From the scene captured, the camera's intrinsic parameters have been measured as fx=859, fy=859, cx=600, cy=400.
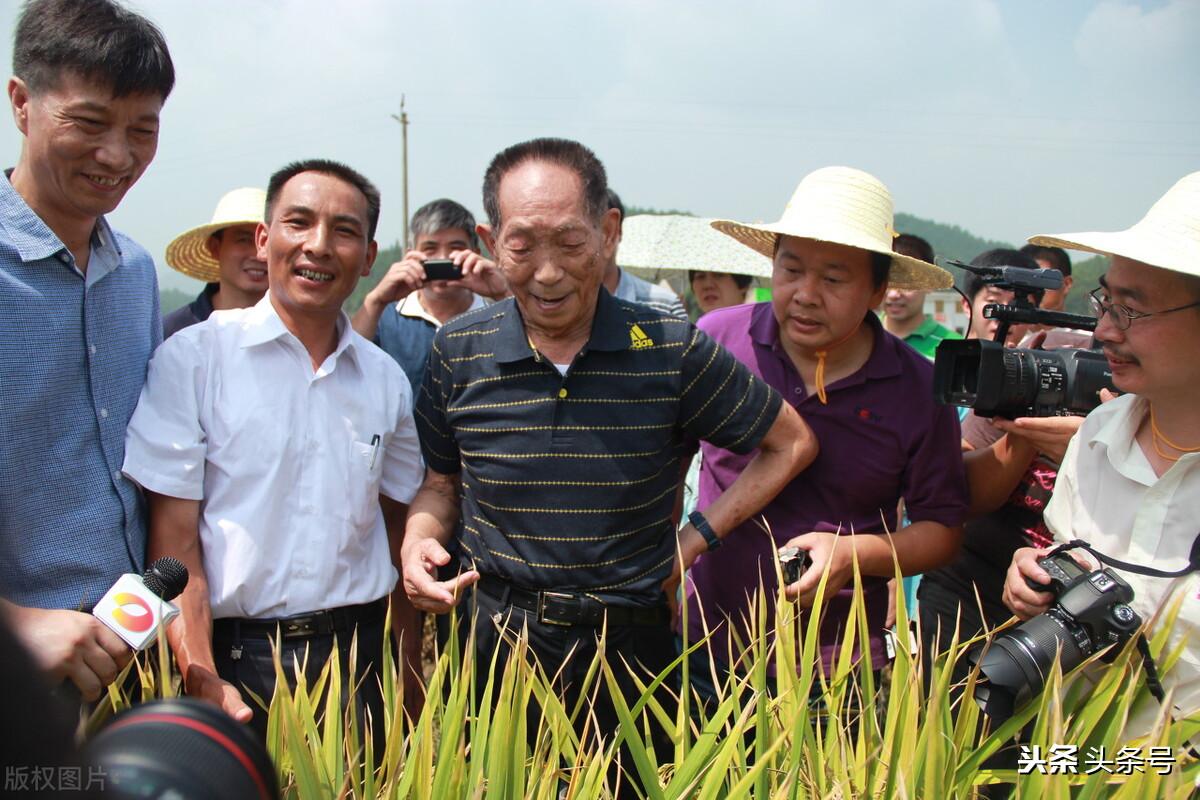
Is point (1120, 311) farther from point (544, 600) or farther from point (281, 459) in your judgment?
point (281, 459)

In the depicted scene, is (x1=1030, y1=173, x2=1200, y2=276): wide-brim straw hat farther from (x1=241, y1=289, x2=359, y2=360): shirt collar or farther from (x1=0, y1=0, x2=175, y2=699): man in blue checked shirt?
(x1=0, y1=0, x2=175, y2=699): man in blue checked shirt

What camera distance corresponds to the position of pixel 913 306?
4566 mm

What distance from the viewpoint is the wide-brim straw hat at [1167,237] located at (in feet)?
5.32

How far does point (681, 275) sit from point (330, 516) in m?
6.51

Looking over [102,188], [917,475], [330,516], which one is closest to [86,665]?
[330,516]

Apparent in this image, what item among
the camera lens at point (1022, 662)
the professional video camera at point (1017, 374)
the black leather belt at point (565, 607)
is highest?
the professional video camera at point (1017, 374)

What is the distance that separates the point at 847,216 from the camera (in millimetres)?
2242

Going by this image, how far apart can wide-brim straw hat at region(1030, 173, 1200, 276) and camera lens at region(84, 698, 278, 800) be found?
1705 mm

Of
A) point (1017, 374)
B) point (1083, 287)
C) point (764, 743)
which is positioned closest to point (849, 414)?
point (1017, 374)

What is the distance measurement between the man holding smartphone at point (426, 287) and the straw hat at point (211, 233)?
0.56 metres

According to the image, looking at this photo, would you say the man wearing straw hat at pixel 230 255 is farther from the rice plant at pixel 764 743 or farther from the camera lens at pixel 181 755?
the camera lens at pixel 181 755

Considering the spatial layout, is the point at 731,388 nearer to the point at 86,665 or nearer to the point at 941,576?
the point at 941,576

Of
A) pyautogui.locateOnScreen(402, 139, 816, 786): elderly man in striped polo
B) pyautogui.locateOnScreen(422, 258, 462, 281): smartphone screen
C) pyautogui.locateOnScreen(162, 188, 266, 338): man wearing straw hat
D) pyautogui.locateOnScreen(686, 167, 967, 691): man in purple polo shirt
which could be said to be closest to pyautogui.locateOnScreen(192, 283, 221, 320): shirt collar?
pyautogui.locateOnScreen(162, 188, 266, 338): man wearing straw hat

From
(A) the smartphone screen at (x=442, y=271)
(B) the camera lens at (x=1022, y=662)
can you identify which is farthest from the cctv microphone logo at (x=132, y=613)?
(A) the smartphone screen at (x=442, y=271)
